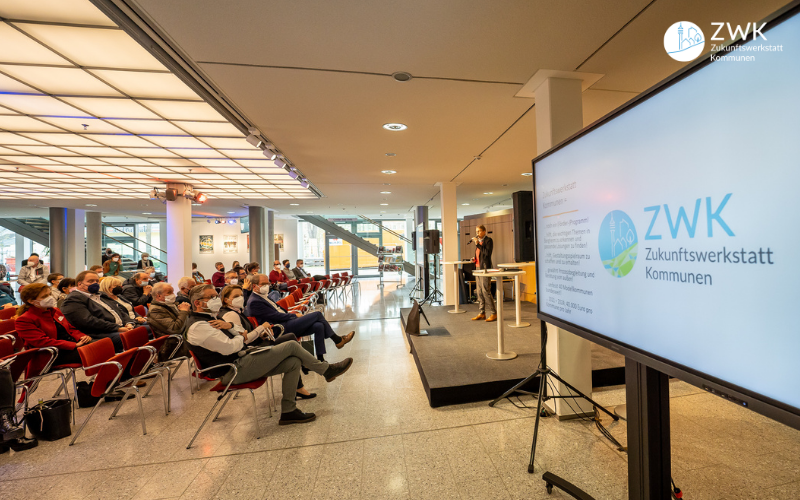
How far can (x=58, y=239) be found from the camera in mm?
12094

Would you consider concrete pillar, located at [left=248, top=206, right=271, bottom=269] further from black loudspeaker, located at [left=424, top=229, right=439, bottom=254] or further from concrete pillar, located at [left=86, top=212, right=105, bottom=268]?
black loudspeaker, located at [left=424, top=229, right=439, bottom=254]

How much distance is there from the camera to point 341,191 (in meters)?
9.53

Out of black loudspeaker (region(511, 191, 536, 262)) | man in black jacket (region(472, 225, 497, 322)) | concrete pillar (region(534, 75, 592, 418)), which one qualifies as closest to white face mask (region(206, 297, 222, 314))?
concrete pillar (region(534, 75, 592, 418))

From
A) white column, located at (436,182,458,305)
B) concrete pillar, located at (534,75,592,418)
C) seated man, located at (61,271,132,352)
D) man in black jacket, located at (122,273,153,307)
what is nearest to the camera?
concrete pillar, located at (534,75,592,418)

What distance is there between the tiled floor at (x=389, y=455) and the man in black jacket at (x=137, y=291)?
9.01 feet

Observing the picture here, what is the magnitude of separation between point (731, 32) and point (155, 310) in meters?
6.02

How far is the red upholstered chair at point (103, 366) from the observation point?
2.76 meters

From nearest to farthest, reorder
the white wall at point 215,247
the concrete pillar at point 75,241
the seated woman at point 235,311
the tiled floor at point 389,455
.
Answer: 1. the tiled floor at point 389,455
2. the seated woman at point 235,311
3. the concrete pillar at point 75,241
4. the white wall at point 215,247

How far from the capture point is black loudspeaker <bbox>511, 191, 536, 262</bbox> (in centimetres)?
493

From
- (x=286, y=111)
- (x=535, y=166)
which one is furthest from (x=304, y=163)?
(x=535, y=166)

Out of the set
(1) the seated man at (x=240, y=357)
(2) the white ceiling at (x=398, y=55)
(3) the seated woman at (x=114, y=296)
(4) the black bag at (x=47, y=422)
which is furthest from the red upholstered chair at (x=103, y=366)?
(2) the white ceiling at (x=398, y=55)

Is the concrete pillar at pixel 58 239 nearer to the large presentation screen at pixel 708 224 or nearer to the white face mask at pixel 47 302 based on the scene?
the white face mask at pixel 47 302

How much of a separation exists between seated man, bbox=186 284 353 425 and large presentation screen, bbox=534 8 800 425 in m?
2.48

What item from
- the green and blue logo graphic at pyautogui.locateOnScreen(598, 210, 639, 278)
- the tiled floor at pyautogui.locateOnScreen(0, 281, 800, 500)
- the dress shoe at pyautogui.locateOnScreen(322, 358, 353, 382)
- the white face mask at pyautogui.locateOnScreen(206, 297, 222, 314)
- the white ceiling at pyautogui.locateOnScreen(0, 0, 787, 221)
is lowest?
the tiled floor at pyautogui.locateOnScreen(0, 281, 800, 500)
